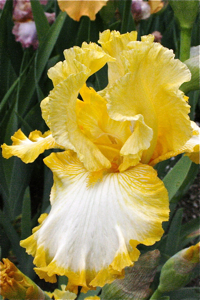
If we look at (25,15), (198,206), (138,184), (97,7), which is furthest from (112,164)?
(198,206)

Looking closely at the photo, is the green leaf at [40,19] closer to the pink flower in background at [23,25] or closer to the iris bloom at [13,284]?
the pink flower in background at [23,25]

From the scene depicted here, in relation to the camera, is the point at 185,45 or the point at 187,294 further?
the point at 187,294

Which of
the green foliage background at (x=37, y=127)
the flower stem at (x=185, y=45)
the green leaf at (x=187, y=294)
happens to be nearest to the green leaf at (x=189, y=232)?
the green foliage background at (x=37, y=127)

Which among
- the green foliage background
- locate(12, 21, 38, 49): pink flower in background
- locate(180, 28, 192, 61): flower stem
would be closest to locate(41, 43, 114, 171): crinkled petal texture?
locate(180, 28, 192, 61): flower stem

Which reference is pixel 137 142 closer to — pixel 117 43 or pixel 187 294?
pixel 117 43

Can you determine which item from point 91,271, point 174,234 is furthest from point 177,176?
point 91,271

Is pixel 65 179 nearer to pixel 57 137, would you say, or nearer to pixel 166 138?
pixel 57 137

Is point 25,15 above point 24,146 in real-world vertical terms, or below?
above

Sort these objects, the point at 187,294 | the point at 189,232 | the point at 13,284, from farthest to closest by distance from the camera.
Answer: the point at 189,232 < the point at 187,294 < the point at 13,284
